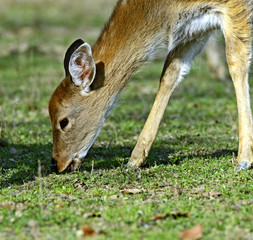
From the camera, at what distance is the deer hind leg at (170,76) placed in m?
6.88

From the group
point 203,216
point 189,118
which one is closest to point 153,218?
point 203,216

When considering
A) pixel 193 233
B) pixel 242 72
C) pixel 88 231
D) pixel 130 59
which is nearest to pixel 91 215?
pixel 88 231

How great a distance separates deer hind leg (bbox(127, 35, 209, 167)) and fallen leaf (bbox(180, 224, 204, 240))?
9.07 feet

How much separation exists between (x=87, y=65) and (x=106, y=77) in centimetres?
35

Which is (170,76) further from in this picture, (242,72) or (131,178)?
(131,178)

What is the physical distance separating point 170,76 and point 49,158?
1.99 metres

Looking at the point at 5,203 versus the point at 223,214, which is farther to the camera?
the point at 5,203

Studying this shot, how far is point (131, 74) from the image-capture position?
648cm

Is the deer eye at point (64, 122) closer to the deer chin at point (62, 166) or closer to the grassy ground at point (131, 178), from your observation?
the deer chin at point (62, 166)

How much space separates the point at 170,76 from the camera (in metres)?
7.06

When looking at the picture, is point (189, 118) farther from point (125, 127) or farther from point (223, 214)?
point (223, 214)

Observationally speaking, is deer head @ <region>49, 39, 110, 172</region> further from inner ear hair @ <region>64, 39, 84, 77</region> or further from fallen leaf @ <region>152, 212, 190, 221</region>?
fallen leaf @ <region>152, 212, 190, 221</region>

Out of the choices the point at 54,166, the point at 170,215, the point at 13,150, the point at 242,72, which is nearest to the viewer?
the point at 170,215

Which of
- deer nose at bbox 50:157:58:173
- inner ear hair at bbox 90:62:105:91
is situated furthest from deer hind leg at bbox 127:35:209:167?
deer nose at bbox 50:157:58:173
